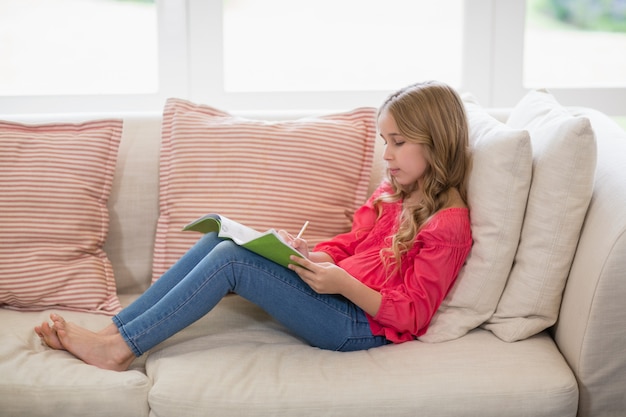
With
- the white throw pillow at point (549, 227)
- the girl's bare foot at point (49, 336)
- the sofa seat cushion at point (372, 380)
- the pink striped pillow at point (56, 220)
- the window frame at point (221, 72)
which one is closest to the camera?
the sofa seat cushion at point (372, 380)

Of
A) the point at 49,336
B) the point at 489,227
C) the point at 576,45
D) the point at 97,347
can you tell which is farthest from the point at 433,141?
the point at 576,45

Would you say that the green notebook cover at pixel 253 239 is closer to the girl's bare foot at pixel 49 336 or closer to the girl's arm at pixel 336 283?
the girl's arm at pixel 336 283

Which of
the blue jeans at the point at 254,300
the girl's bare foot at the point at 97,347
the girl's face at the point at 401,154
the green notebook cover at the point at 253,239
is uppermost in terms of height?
the girl's face at the point at 401,154

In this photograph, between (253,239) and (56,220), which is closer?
(253,239)

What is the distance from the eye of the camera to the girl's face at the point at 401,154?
1.86 m

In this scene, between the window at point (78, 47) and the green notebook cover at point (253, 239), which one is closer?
the green notebook cover at point (253, 239)

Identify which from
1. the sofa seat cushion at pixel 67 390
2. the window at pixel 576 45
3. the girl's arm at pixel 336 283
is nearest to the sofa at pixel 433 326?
the sofa seat cushion at pixel 67 390

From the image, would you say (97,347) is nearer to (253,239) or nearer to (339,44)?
(253,239)

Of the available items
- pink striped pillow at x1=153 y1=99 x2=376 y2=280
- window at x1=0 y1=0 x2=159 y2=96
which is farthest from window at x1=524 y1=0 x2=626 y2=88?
window at x1=0 y1=0 x2=159 y2=96

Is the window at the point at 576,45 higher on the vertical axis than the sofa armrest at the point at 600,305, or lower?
higher

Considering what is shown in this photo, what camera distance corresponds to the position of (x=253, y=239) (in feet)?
5.55

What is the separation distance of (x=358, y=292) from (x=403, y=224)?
0.22 m

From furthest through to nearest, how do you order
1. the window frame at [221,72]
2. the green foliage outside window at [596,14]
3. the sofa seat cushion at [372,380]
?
the green foliage outside window at [596,14], the window frame at [221,72], the sofa seat cushion at [372,380]

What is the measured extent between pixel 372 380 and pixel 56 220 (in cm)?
98
